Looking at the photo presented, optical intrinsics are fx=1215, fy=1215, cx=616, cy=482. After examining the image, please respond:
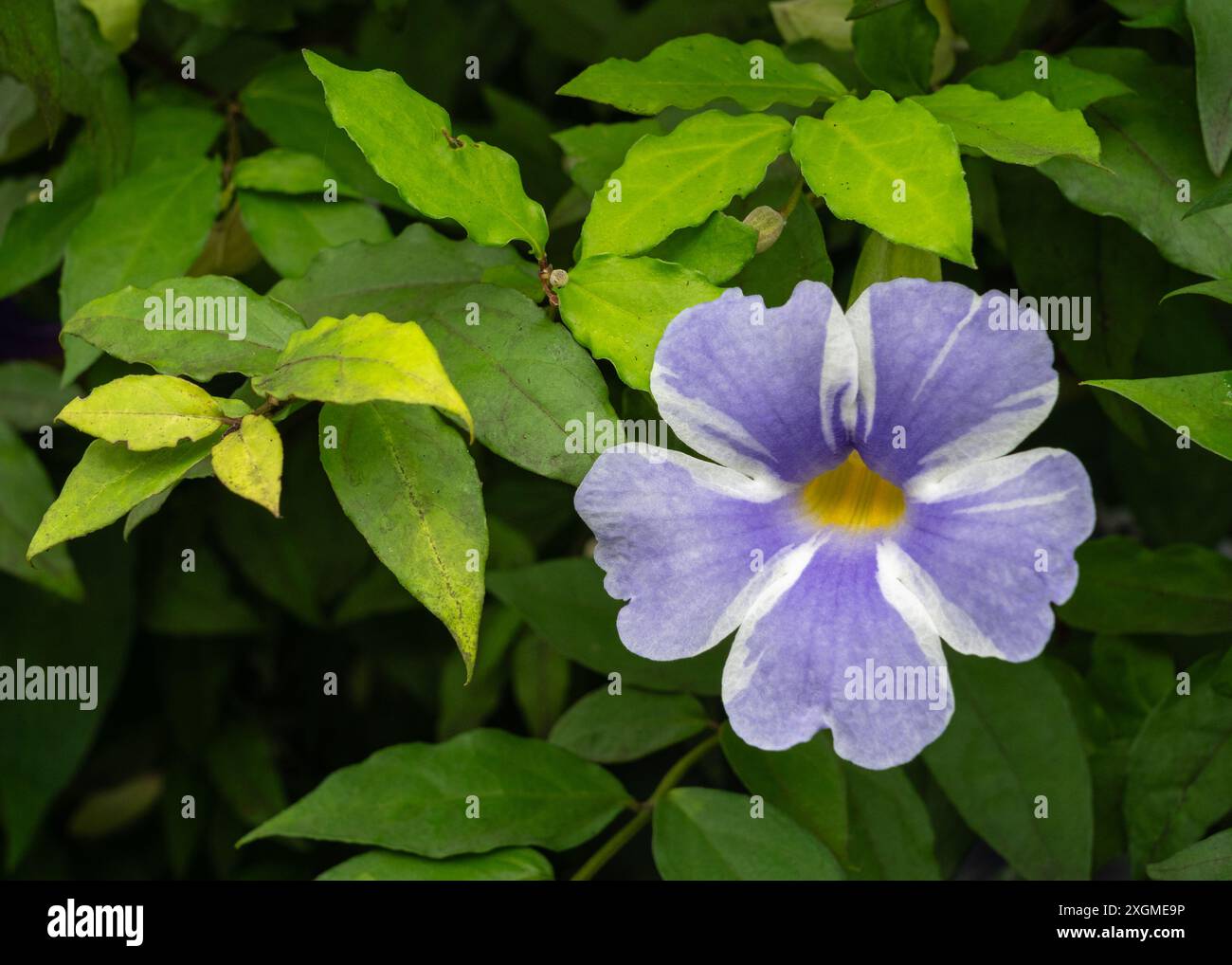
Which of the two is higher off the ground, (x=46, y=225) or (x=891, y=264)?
(x=46, y=225)

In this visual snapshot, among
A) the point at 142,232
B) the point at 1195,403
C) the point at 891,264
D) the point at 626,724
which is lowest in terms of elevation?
the point at 626,724

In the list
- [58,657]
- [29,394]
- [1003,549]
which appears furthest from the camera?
[58,657]

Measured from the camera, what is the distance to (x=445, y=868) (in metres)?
1.01

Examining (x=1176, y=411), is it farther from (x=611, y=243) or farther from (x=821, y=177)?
(x=611, y=243)

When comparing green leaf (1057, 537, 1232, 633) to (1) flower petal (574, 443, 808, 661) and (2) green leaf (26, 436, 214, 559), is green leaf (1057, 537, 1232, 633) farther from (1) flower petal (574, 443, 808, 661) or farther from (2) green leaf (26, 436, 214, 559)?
(2) green leaf (26, 436, 214, 559)

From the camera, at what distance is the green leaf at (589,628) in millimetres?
1133

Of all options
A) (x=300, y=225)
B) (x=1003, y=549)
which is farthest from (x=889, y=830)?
(x=300, y=225)

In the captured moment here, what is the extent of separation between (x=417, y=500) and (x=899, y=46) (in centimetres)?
55

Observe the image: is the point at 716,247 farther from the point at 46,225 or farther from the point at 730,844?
the point at 46,225

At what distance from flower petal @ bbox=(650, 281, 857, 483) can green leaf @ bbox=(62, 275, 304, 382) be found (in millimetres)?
283

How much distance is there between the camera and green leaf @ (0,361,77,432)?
1358 millimetres

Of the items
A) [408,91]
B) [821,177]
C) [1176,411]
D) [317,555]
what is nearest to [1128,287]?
[1176,411]

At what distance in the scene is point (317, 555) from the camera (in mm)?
1573
